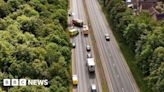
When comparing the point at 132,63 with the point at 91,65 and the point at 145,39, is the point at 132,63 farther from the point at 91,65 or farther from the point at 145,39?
the point at 91,65

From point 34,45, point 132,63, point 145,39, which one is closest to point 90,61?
point 132,63

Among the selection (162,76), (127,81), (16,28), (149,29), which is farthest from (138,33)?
(16,28)

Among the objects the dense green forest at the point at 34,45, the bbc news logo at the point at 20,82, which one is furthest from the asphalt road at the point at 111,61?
the bbc news logo at the point at 20,82

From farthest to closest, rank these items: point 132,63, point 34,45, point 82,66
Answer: point 132,63, point 82,66, point 34,45

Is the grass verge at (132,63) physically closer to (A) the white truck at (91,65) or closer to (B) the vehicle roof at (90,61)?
(B) the vehicle roof at (90,61)

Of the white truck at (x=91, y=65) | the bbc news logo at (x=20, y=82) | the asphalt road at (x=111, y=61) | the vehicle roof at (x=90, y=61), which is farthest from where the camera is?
the vehicle roof at (x=90, y=61)
